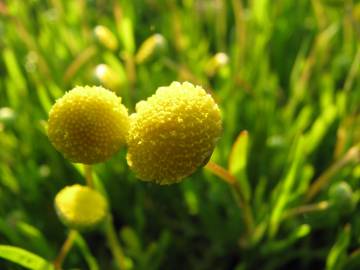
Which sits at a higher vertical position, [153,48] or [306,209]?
[153,48]

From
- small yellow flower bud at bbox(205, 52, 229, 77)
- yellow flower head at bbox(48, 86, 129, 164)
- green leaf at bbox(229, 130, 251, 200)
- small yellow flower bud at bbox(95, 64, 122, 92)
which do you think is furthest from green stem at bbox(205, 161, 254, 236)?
small yellow flower bud at bbox(205, 52, 229, 77)

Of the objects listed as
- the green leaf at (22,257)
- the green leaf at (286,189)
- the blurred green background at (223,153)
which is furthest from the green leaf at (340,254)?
the green leaf at (22,257)

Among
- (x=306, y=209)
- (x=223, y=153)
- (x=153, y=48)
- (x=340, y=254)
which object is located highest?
(x=153, y=48)

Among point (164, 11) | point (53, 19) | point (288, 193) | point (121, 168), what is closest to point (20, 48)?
point (53, 19)

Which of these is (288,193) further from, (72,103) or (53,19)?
(53,19)

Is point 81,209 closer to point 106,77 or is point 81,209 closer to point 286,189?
point 106,77

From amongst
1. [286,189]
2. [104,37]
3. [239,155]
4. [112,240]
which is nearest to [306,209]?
[286,189]

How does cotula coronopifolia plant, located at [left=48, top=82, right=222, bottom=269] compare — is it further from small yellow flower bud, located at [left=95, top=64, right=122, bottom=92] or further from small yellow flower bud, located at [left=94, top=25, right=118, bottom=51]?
small yellow flower bud, located at [left=94, top=25, right=118, bottom=51]
